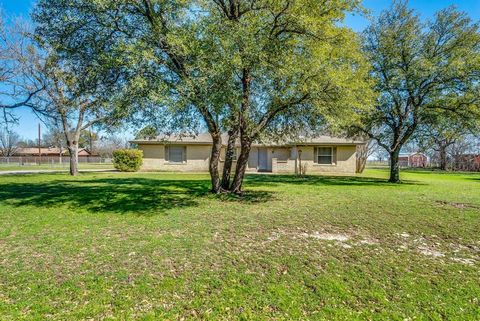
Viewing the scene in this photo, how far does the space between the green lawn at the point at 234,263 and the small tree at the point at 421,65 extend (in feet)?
30.9

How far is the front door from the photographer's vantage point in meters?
26.1

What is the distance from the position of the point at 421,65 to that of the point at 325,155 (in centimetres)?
1077

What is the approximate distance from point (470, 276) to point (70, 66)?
10.8 m

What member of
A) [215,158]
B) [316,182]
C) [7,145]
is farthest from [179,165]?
[7,145]

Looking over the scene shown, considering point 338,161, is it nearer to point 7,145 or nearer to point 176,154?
point 176,154

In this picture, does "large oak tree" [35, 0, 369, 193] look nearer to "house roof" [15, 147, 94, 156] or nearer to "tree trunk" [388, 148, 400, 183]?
"tree trunk" [388, 148, 400, 183]

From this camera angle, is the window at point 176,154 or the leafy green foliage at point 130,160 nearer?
the leafy green foliage at point 130,160

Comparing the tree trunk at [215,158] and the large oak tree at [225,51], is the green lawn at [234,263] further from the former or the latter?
the large oak tree at [225,51]

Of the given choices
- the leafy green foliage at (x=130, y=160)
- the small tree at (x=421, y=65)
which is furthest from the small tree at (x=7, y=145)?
the small tree at (x=421, y=65)

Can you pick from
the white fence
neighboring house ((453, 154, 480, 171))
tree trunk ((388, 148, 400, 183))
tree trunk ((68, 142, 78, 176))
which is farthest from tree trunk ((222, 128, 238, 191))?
the white fence

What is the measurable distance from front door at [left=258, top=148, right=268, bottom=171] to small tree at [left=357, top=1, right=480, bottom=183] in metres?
10.0

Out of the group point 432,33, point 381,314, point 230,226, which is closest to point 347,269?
point 381,314

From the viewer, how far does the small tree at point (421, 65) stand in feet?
49.1

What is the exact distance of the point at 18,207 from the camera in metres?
8.52
